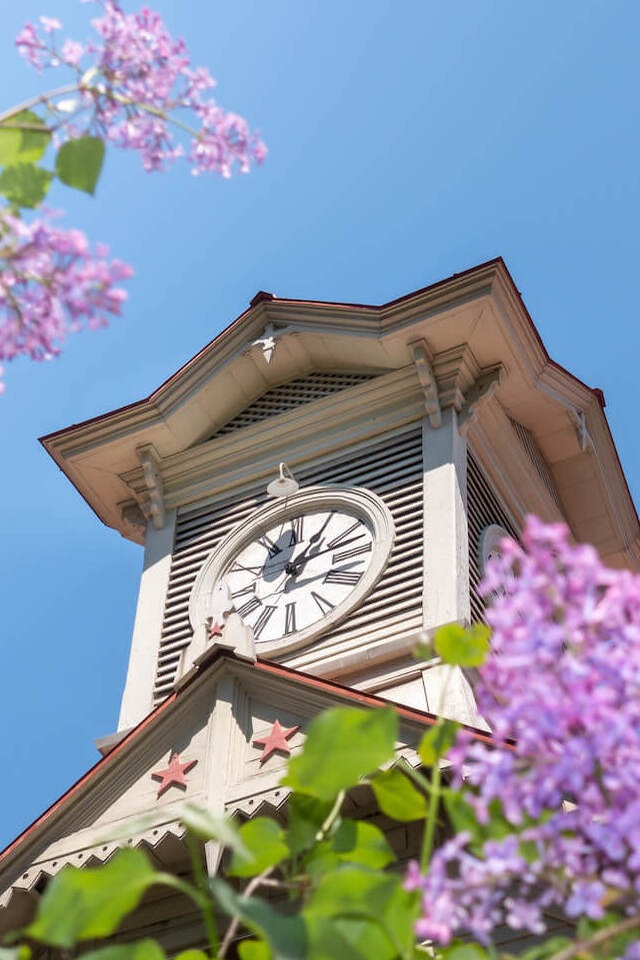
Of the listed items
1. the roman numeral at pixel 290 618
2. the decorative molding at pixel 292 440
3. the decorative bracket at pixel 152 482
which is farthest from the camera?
the decorative bracket at pixel 152 482

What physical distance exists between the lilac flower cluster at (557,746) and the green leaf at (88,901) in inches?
19.3

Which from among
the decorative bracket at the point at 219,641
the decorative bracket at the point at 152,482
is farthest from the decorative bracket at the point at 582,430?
the decorative bracket at the point at 219,641

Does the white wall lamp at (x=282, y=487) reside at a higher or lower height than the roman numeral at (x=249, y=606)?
higher

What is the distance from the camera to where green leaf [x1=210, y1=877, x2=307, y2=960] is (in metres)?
2.29

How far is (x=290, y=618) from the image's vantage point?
37.8 ft

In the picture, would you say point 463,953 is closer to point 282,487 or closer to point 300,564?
point 300,564

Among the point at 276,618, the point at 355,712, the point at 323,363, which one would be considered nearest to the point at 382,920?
the point at 355,712

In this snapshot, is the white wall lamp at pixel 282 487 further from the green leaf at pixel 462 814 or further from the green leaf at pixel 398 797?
the green leaf at pixel 462 814

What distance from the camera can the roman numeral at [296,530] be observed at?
40.2 ft

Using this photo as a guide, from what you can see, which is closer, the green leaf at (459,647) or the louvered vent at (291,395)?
the green leaf at (459,647)

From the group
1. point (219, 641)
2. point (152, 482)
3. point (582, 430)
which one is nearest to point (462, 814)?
point (219, 641)

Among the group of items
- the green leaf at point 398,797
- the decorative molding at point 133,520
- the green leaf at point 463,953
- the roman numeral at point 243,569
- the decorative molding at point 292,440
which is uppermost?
the decorative molding at point 292,440

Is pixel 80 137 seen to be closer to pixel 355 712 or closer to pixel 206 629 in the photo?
pixel 355 712

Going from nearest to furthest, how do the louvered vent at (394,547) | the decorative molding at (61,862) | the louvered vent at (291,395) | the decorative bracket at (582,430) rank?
the decorative molding at (61,862) → the louvered vent at (394,547) → the louvered vent at (291,395) → the decorative bracket at (582,430)
